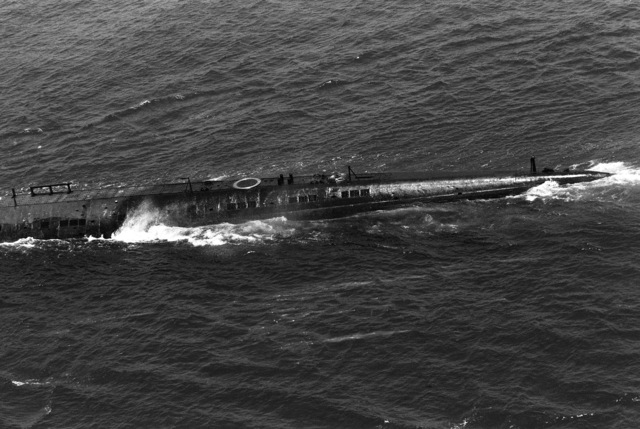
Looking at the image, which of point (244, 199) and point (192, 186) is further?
point (192, 186)

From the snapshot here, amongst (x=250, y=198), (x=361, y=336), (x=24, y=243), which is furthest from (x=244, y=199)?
(x=361, y=336)

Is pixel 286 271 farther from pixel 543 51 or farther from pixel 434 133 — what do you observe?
pixel 543 51

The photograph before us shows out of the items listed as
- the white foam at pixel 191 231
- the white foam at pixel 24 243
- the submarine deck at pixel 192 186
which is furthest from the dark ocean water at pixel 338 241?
the submarine deck at pixel 192 186

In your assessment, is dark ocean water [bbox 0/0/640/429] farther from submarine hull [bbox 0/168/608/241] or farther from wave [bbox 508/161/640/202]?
submarine hull [bbox 0/168/608/241]

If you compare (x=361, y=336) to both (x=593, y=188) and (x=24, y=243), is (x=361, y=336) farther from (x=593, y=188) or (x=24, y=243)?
(x=24, y=243)

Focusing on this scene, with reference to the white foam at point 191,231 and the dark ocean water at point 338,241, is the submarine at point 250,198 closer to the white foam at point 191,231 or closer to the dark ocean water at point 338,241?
the white foam at point 191,231

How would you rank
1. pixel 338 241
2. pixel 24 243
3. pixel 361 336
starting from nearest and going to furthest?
pixel 361 336
pixel 338 241
pixel 24 243

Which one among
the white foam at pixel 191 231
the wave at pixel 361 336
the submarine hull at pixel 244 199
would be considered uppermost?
the submarine hull at pixel 244 199
